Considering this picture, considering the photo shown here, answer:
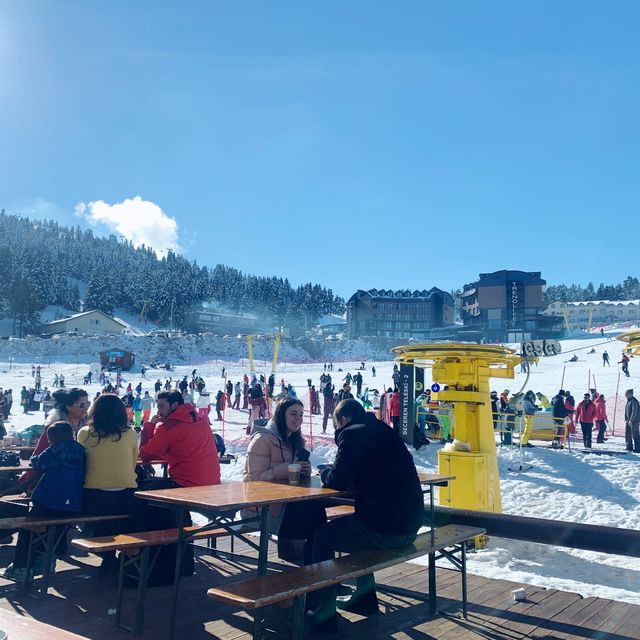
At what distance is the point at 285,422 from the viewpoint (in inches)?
183

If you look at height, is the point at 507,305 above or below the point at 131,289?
below

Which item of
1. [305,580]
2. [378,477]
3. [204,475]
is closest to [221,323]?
[204,475]

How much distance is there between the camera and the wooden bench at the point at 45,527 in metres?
4.13

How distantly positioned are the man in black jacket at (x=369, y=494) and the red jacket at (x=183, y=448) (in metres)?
1.47

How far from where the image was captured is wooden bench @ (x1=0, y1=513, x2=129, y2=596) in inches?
163

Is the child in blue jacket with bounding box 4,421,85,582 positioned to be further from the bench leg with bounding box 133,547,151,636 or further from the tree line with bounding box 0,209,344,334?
the tree line with bounding box 0,209,344,334

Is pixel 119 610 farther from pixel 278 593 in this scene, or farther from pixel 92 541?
pixel 278 593

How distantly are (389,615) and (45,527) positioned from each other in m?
2.55

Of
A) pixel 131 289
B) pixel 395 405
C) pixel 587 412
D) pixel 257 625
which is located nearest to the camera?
pixel 257 625

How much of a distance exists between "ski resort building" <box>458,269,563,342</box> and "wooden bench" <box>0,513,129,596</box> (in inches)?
2718

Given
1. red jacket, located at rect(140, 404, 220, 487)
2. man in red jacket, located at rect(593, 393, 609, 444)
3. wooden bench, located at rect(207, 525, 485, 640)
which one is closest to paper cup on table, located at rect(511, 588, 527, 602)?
wooden bench, located at rect(207, 525, 485, 640)

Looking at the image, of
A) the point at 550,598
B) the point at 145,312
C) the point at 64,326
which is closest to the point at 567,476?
the point at 550,598

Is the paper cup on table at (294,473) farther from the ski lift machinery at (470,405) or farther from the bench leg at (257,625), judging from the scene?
the ski lift machinery at (470,405)

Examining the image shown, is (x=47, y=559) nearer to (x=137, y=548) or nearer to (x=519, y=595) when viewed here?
(x=137, y=548)
